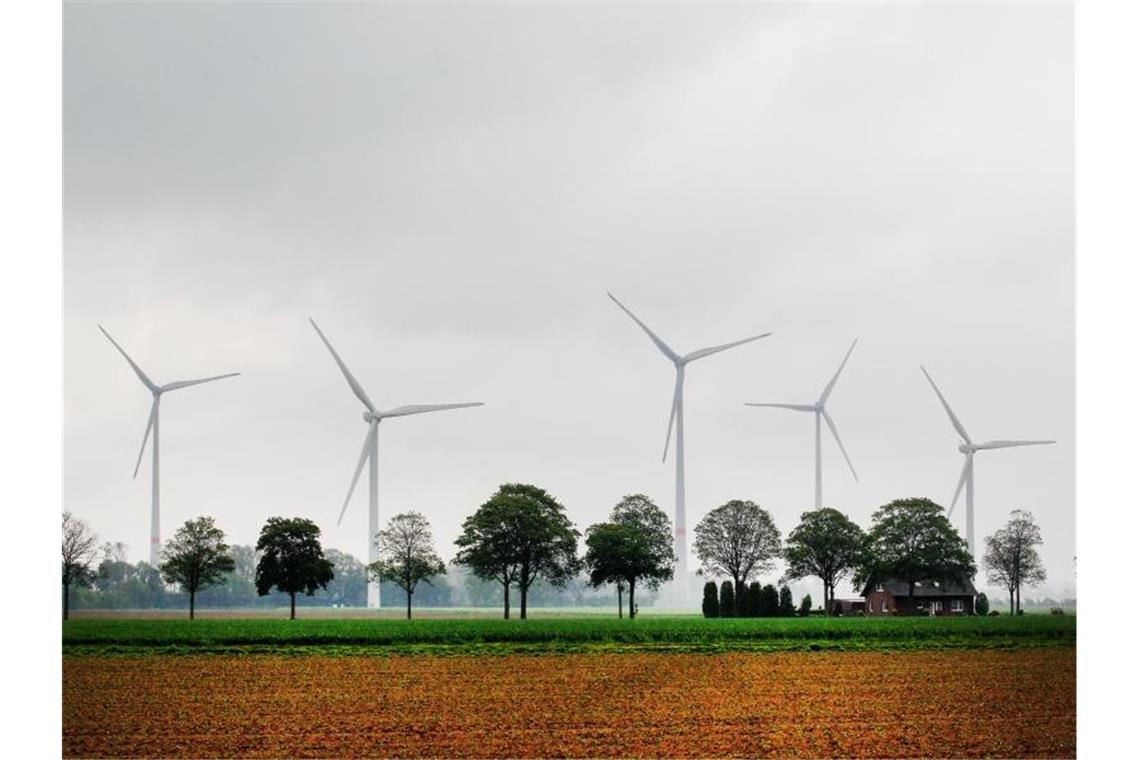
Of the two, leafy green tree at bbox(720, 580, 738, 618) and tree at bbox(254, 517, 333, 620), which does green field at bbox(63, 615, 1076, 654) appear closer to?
tree at bbox(254, 517, 333, 620)

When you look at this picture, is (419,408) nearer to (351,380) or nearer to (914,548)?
(351,380)

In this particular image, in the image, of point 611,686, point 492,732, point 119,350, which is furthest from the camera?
point 119,350

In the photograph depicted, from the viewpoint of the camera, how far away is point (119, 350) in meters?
38.8

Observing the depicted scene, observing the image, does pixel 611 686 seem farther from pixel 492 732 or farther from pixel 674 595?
pixel 674 595

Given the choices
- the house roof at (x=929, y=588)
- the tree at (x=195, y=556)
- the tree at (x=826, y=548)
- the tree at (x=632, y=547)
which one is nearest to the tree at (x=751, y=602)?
the tree at (x=826, y=548)

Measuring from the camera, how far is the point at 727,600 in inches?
1897

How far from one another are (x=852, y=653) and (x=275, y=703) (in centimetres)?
1619

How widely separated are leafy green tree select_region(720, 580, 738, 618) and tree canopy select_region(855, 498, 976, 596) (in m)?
4.79

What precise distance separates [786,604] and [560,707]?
84.3ft

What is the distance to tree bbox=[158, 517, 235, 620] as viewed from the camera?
46531 millimetres

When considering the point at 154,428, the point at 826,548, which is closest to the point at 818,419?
the point at 826,548

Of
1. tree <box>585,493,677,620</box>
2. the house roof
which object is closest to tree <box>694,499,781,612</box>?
tree <box>585,493,677,620</box>
